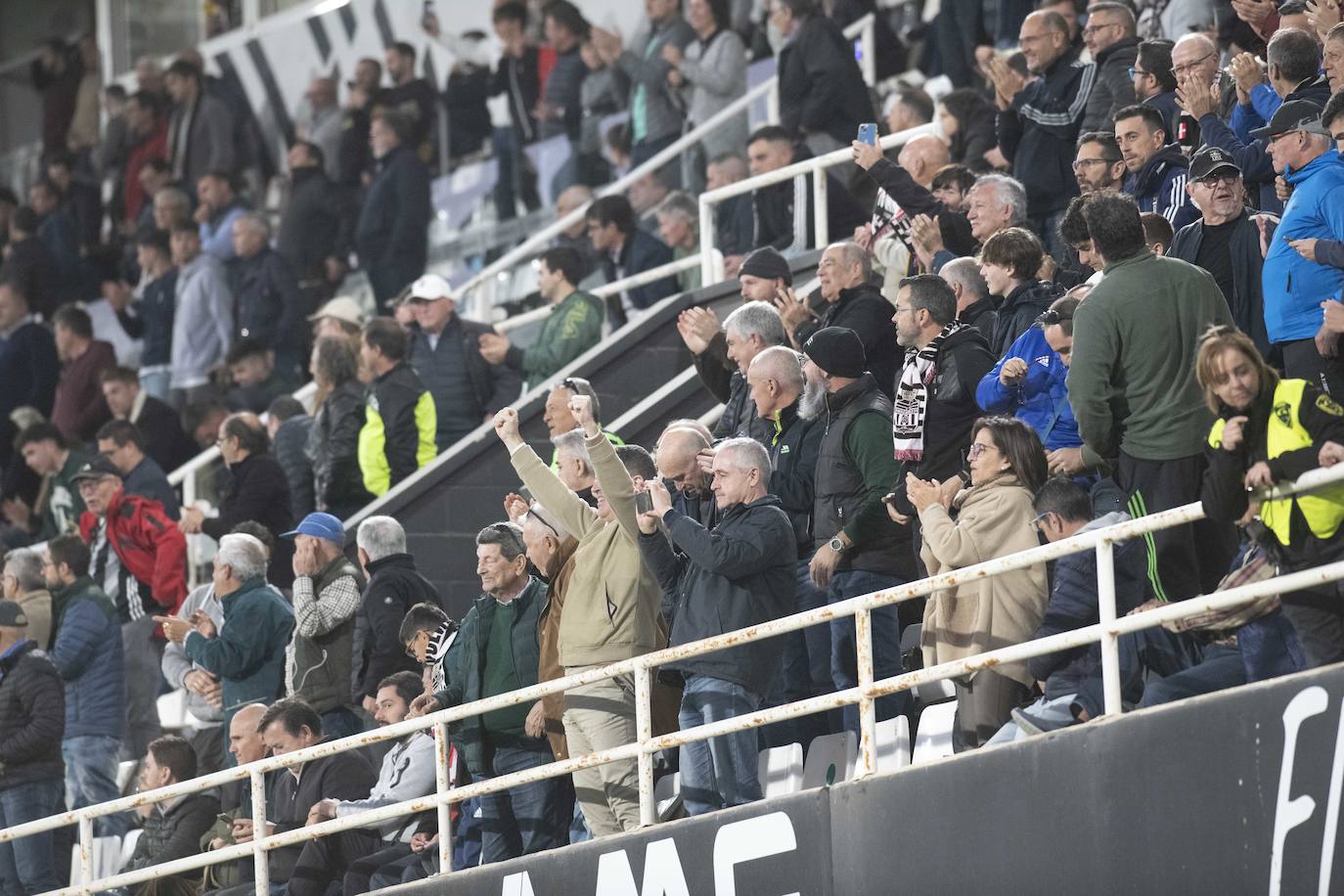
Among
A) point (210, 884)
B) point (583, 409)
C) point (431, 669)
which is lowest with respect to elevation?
point (210, 884)

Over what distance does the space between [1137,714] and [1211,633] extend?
448mm

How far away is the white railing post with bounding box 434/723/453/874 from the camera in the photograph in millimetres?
9633

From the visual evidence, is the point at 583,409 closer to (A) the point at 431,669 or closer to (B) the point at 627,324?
(A) the point at 431,669

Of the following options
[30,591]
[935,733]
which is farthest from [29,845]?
[935,733]

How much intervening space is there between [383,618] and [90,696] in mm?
2487

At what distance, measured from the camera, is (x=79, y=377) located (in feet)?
56.5

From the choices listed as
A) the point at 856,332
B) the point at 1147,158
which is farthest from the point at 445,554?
the point at 1147,158

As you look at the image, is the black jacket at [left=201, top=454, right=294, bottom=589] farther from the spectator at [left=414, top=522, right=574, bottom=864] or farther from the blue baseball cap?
the spectator at [left=414, top=522, right=574, bottom=864]

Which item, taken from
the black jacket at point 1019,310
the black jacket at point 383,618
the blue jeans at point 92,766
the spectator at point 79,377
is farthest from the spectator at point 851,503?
the spectator at point 79,377

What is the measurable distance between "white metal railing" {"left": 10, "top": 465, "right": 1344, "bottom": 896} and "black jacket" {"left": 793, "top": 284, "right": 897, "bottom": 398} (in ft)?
7.11

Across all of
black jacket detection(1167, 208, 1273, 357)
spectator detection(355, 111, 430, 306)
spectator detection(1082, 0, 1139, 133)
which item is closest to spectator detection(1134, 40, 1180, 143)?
spectator detection(1082, 0, 1139, 133)

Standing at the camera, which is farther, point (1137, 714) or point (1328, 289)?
point (1328, 289)

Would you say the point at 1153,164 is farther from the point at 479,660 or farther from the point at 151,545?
the point at 151,545

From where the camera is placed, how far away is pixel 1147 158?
10242 mm
